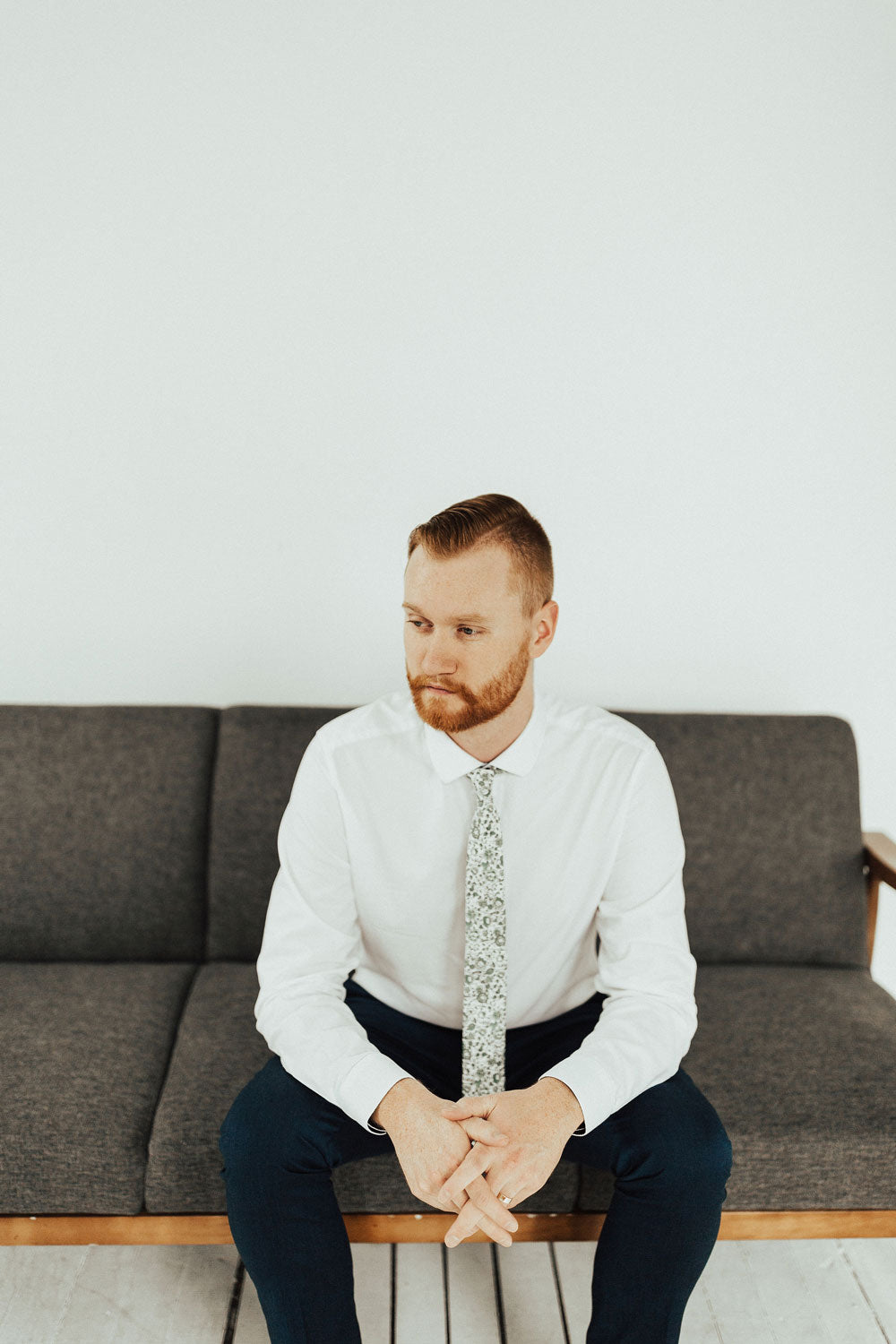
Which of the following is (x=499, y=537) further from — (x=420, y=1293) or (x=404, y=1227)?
(x=420, y=1293)

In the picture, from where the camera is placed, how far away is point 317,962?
157 centimetres

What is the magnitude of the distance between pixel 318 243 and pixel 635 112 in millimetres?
740

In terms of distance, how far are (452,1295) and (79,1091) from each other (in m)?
0.73

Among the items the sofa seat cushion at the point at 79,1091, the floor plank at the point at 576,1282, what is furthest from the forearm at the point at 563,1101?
the sofa seat cushion at the point at 79,1091

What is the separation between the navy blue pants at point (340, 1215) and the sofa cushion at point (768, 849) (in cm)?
63

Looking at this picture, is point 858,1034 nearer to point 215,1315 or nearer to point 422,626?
point 422,626

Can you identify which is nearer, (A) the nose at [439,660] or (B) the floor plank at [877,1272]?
(A) the nose at [439,660]

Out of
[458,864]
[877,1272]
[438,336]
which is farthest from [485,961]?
[438,336]

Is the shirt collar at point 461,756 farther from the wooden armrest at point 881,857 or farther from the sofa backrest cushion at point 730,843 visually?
the wooden armrest at point 881,857

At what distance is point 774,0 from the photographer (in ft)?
6.88

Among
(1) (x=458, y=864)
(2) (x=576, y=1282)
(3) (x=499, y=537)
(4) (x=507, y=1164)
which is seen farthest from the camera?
(2) (x=576, y=1282)

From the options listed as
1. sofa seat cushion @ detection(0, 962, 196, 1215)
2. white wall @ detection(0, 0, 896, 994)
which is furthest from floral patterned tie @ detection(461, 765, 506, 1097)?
white wall @ detection(0, 0, 896, 994)

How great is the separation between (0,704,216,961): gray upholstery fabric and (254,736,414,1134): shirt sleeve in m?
Result: 0.52

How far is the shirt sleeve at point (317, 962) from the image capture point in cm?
140
